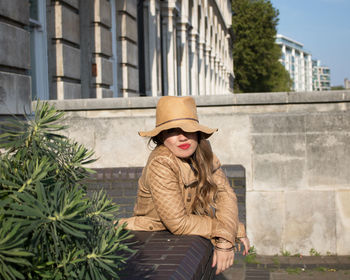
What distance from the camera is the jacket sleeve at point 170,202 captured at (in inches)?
110

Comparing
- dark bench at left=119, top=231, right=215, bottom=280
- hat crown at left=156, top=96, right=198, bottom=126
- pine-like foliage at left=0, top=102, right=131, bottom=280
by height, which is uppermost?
hat crown at left=156, top=96, right=198, bottom=126

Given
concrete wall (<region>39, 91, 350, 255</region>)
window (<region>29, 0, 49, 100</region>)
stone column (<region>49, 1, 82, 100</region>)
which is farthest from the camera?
stone column (<region>49, 1, 82, 100</region>)

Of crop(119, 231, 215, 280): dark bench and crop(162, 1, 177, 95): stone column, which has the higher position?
crop(162, 1, 177, 95): stone column

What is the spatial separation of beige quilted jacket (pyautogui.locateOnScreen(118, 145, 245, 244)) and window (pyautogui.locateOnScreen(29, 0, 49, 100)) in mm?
7127

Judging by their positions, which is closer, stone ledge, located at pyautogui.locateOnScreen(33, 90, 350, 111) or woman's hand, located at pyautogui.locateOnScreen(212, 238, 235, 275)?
woman's hand, located at pyautogui.locateOnScreen(212, 238, 235, 275)

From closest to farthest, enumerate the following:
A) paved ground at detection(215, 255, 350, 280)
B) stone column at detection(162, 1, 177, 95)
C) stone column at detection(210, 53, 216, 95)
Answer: paved ground at detection(215, 255, 350, 280) → stone column at detection(162, 1, 177, 95) → stone column at detection(210, 53, 216, 95)

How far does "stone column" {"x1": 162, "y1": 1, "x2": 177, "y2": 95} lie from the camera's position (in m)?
19.4

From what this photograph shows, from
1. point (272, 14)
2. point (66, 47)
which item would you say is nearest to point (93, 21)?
point (66, 47)

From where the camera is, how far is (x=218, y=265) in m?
2.85

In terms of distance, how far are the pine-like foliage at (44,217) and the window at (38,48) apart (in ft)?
28.2

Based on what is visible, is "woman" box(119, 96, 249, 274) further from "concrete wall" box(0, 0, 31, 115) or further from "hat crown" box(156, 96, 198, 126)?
"concrete wall" box(0, 0, 31, 115)

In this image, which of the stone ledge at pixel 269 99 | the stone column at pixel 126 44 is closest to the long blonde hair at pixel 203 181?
the stone ledge at pixel 269 99

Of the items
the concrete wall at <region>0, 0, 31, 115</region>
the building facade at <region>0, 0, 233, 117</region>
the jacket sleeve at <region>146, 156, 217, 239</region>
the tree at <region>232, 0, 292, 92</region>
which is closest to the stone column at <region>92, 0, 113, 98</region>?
the building facade at <region>0, 0, 233, 117</region>

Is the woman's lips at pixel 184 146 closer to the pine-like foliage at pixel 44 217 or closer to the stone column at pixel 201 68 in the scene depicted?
the pine-like foliage at pixel 44 217
